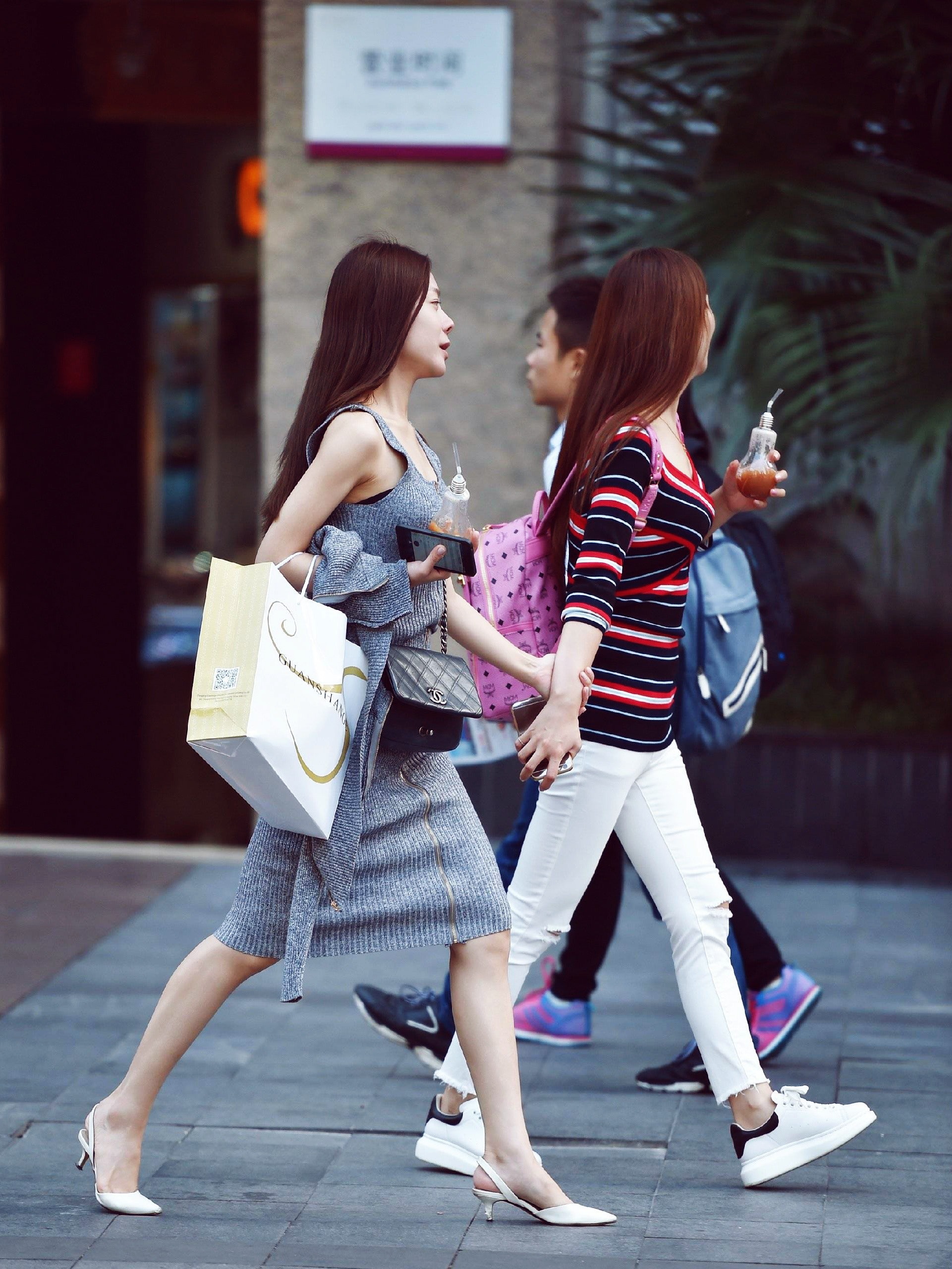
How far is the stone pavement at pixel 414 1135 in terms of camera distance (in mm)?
3037

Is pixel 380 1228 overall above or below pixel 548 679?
below

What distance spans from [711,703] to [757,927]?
0.62 m

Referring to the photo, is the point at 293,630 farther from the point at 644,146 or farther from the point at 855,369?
the point at 644,146

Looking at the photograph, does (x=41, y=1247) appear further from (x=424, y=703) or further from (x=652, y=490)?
(x=652, y=490)

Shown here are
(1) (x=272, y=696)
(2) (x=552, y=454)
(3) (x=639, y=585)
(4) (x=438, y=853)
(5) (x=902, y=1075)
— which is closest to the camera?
(1) (x=272, y=696)

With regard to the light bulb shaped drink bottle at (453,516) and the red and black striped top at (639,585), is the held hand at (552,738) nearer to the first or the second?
the red and black striped top at (639,585)

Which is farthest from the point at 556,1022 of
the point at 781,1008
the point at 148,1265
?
the point at 148,1265

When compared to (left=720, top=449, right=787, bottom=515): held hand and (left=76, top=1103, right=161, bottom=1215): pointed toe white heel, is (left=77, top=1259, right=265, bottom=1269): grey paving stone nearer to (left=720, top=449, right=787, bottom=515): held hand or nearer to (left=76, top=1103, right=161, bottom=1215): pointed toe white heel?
(left=76, top=1103, right=161, bottom=1215): pointed toe white heel

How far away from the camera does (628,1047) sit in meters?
4.38

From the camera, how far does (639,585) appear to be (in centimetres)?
329

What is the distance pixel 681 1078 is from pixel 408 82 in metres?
4.05

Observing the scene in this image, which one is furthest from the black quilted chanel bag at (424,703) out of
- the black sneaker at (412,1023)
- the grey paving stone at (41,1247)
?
the black sneaker at (412,1023)

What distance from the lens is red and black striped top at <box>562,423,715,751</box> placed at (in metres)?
3.18

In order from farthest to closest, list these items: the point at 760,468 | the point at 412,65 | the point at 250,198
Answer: the point at 250,198
the point at 412,65
the point at 760,468
